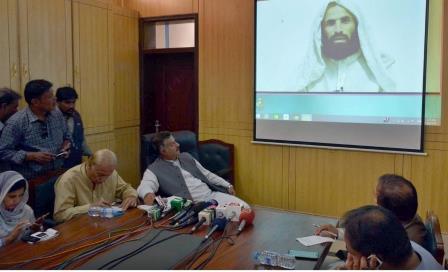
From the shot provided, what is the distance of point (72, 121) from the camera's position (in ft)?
12.8

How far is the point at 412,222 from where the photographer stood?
79.8 inches

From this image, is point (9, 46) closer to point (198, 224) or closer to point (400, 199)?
point (198, 224)

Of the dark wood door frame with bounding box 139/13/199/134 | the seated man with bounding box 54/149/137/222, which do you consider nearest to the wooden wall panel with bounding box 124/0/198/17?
the dark wood door frame with bounding box 139/13/199/134

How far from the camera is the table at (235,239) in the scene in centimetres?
188

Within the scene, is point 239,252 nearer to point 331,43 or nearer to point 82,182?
point 82,182

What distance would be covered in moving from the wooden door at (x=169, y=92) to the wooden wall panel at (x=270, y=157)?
36 centimetres

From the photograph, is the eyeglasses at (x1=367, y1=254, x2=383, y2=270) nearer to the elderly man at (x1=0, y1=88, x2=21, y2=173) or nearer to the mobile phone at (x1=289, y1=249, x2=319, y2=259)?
the mobile phone at (x1=289, y1=249, x2=319, y2=259)

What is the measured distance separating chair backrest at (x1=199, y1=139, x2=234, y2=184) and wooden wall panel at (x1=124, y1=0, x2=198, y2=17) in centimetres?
156

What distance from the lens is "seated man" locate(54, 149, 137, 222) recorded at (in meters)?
2.58

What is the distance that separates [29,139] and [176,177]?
3.71 feet

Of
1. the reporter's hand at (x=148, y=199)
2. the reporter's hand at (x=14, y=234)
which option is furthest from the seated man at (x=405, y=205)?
the reporter's hand at (x=14, y=234)

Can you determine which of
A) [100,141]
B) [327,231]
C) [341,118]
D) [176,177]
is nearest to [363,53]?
[341,118]

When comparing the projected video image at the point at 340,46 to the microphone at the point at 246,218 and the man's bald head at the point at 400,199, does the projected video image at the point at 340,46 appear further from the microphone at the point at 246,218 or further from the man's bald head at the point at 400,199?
the microphone at the point at 246,218

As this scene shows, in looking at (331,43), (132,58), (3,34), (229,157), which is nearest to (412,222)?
(331,43)
